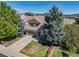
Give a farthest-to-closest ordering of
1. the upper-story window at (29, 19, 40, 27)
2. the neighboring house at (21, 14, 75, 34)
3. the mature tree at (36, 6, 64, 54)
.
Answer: the upper-story window at (29, 19, 40, 27) < the neighboring house at (21, 14, 75, 34) < the mature tree at (36, 6, 64, 54)

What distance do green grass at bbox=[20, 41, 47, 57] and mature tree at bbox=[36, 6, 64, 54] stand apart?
6.5 inches

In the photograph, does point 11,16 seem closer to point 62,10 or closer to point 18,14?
point 18,14

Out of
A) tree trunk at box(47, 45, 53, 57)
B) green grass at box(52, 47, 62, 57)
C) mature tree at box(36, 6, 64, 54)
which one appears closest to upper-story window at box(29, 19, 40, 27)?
mature tree at box(36, 6, 64, 54)

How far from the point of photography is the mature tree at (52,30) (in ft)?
18.8

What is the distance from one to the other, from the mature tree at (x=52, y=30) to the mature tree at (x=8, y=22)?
66 centimetres

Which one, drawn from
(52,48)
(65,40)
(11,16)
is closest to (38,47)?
(52,48)

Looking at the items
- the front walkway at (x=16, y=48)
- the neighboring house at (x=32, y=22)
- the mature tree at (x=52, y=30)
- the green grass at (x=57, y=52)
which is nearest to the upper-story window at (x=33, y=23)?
the neighboring house at (x=32, y=22)

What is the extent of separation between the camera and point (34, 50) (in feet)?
19.1

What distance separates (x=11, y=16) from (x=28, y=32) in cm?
62

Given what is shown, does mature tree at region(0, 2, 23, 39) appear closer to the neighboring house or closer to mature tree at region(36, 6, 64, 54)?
the neighboring house

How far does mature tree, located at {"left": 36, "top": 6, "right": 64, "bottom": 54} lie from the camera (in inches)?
226

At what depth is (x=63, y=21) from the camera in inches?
226

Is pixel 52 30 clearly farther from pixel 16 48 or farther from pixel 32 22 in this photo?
pixel 16 48

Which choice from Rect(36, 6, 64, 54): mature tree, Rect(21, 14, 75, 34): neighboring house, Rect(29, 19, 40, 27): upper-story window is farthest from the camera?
Rect(29, 19, 40, 27): upper-story window
